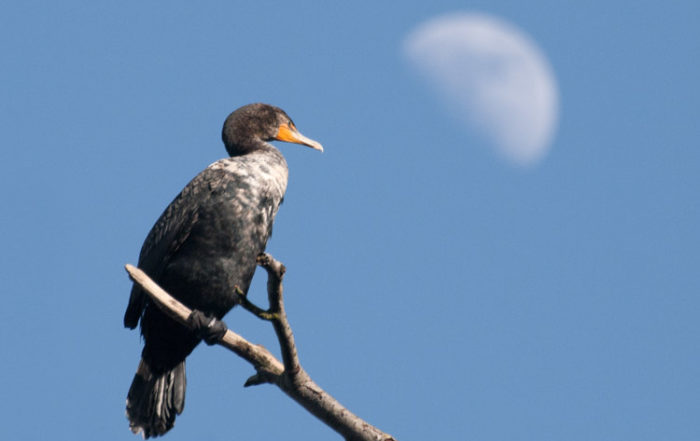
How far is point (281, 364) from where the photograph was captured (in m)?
5.31

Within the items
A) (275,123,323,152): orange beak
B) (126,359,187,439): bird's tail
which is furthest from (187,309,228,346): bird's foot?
(275,123,323,152): orange beak

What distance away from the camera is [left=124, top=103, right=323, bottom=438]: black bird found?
603cm

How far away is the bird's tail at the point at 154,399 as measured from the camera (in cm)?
623

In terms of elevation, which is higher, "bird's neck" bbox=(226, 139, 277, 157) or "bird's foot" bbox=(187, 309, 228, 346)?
"bird's neck" bbox=(226, 139, 277, 157)

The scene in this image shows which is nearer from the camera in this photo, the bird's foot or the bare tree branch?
the bare tree branch

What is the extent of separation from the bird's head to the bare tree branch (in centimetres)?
197

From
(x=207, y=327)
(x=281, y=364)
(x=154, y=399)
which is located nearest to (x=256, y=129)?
(x=207, y=327)

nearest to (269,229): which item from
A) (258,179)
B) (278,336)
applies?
(258,179)

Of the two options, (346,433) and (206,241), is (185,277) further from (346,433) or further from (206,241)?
(346,433)

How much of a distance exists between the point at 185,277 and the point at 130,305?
1.45 feet

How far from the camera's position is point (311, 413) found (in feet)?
17.4

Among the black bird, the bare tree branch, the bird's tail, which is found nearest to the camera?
the bare tree branch

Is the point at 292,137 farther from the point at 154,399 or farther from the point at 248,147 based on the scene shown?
the point at 154,399

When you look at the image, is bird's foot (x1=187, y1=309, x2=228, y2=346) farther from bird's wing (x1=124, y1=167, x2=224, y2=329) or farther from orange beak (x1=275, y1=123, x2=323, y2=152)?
orange beak (x1=275, y1=123, x2=323, y2=152)
